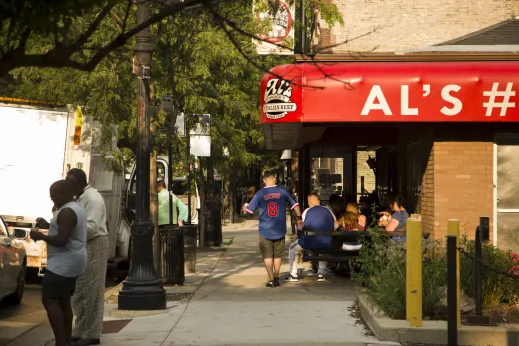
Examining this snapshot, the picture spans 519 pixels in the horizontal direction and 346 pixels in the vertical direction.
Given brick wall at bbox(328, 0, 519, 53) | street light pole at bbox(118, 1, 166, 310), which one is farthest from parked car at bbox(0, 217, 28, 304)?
brick wall at bbox(328, 0, 519, 53)

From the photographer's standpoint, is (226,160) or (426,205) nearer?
(426,205)

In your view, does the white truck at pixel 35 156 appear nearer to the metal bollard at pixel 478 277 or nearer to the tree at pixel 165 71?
the tree at pixel 165 71

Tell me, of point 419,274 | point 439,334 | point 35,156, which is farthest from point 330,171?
point 439,334

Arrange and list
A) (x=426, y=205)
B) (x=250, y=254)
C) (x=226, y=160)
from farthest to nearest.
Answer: (x=226, y=160) → (x=250, y=254) → (x=426, y=205)

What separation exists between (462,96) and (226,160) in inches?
587

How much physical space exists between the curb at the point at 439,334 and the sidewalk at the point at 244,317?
8.1 inches

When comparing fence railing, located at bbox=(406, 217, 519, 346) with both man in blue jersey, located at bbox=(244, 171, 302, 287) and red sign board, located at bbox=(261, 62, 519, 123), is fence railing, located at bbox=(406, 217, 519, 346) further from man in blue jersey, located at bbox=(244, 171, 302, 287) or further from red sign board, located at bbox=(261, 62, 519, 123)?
man in blue jersey, located at bbox=(244, 171, 302, 287)

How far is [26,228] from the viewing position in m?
16.3

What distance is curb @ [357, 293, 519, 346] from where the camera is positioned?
9.79m

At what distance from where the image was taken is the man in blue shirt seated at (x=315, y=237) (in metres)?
16.2

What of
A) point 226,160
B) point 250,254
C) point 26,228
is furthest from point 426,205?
point 226,160

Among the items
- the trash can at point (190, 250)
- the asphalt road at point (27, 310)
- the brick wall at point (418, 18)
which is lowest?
the asphalt road at point (27, 310)

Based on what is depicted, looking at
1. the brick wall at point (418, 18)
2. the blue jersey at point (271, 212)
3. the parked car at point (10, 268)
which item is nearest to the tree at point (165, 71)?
the blue jersey at point (271, 212)

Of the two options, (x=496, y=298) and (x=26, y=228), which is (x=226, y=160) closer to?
(x=26, y=228)
